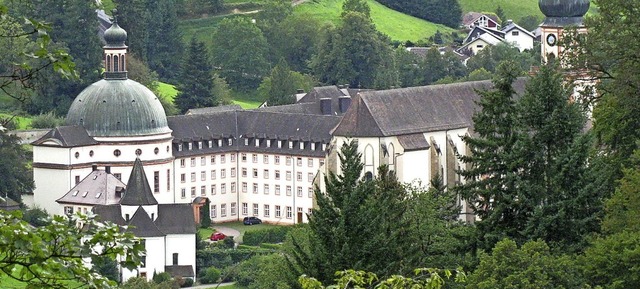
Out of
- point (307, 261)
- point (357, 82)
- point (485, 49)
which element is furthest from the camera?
point (485, 49)

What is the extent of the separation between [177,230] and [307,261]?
149 ft

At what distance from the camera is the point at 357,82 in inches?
5276

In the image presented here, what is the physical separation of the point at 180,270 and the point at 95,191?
9644mm

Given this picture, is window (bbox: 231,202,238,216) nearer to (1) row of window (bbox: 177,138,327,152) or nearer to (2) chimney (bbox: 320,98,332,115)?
(1) row of window (bbox: 177,138,327,152)

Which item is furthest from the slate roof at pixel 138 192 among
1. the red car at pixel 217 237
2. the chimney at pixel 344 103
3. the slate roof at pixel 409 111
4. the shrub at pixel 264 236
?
the chimney at pixel 344 103

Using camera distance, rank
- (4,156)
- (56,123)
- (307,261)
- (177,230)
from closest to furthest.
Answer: (307,261)
(177,230)
(4,156)
(56,123)

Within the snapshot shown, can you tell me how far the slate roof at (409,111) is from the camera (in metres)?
93.6

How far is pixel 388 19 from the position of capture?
165125mm

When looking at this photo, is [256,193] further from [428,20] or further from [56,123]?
[428,20]

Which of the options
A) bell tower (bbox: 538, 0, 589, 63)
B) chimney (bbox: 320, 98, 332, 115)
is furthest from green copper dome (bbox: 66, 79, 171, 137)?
bell tower (bbox: 538, 0, 589, 63)

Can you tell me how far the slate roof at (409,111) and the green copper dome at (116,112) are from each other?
9.64 metres

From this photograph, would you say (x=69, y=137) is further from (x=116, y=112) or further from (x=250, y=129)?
(x=250, y=129)

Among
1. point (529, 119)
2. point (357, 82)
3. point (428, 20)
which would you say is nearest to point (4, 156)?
point (357, 82)

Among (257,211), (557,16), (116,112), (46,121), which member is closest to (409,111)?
(257,211)
